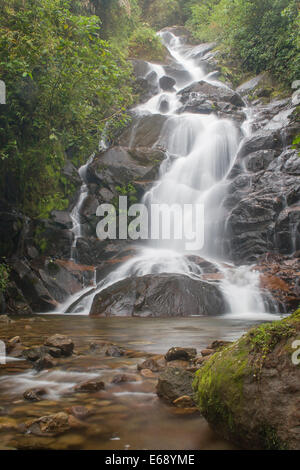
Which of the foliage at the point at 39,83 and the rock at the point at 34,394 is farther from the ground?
the foliage at the point at 39,83

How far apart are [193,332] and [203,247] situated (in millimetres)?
7326

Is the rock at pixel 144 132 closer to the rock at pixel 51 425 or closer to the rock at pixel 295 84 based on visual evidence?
the rock at pixel 295 84

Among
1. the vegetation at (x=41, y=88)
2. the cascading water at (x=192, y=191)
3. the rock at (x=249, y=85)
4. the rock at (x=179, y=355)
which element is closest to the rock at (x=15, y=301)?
the cascading water at (x=192, y=191)

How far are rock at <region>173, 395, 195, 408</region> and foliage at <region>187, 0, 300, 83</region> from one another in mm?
19195

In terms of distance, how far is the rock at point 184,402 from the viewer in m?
2.23

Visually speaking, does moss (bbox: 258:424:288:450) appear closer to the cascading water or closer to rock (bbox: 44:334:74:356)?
rock (bbox: 44:334:74:356)

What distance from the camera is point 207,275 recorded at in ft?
32.5

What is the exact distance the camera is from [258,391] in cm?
172

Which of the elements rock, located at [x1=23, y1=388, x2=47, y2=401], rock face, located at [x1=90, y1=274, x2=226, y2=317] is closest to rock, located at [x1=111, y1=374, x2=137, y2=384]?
rock, located at [x1=23, y1=388, x2=47, y2=401]

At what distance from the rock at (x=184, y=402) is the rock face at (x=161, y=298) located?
18.3 feet

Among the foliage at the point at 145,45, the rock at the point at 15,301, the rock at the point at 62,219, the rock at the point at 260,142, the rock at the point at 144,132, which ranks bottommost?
the rock at the point at 15,301

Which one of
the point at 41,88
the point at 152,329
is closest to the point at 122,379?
the point at 152,329

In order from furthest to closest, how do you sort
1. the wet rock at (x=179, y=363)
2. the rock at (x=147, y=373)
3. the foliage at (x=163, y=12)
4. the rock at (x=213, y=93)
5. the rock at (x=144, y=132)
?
1. the foliage at (x=163, y=12)
2. the rock at (x=213, y=93)
3. the rock at (x=144, y=132)
4. the wet rock at (x=179, y=363)
5. the rock at (x=147, y=373)

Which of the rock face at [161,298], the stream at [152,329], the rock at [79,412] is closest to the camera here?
the stream at [152,329]
